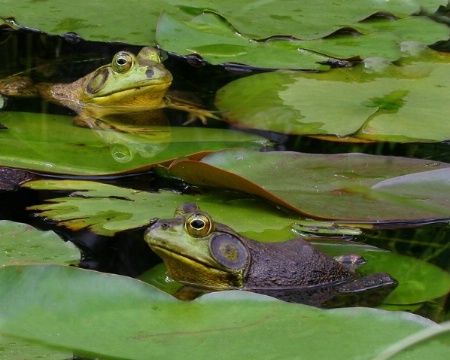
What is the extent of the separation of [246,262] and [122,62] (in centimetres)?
190

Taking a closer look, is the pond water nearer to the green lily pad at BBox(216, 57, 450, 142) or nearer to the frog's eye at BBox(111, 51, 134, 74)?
the green lily pad at BBox(216, 57, 450, 142)

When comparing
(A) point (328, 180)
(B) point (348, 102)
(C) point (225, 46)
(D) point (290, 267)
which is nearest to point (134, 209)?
(D) point (290, 267)

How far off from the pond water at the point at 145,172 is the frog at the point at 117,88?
119mm

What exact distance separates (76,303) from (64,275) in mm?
81

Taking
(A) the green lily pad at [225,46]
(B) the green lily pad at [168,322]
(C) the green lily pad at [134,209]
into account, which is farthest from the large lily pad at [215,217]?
(A) the green lily pad at [225,46]

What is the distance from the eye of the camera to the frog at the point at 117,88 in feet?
13.5

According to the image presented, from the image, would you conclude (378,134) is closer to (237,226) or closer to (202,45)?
(237,226)

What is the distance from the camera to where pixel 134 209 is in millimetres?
2678

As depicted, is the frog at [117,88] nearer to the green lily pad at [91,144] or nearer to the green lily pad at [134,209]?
the green lily pad at [91,144]

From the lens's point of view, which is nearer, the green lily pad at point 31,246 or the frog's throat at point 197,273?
the green lily pad at point 31,246

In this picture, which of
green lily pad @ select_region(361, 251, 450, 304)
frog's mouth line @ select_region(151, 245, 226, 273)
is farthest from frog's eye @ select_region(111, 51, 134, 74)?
green lily pad @ select_region(361, 251, 450, 304)

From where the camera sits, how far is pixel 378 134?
3354 mm

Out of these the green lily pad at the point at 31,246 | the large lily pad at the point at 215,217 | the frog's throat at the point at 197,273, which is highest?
the large lily pad at the point at 215,217

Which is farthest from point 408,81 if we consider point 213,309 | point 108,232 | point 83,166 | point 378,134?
point 213,309
